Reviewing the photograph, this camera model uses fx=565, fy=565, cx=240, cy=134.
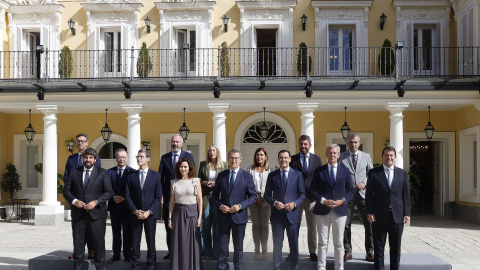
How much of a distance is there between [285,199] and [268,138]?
413 inches

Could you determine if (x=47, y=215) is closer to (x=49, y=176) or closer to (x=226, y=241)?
(x=49, y=176)

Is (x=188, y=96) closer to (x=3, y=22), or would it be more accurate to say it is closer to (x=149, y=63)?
(x=149, y=63)

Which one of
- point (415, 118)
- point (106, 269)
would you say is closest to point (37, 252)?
point (106, 269)

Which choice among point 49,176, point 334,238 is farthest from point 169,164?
point 49,176

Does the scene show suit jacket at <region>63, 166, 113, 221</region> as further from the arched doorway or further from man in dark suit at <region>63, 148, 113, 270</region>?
the arched doorway

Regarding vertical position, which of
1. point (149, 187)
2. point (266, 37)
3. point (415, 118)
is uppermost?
point (266, 37)

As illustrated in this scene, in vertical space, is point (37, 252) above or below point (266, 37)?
below

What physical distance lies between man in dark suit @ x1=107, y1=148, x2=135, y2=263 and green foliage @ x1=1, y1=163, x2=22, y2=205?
11208 mm

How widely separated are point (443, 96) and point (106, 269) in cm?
1081

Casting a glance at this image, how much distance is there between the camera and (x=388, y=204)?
790 cm

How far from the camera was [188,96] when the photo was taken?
51.9 feet

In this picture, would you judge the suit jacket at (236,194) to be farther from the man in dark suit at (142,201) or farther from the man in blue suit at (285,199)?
the man in dark suit at (142,201)

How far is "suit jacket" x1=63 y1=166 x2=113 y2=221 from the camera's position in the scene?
8.16 meters

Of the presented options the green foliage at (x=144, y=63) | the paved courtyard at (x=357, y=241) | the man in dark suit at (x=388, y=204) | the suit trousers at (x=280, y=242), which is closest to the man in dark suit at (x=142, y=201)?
the paved courtyard at (x=357, y=241)
